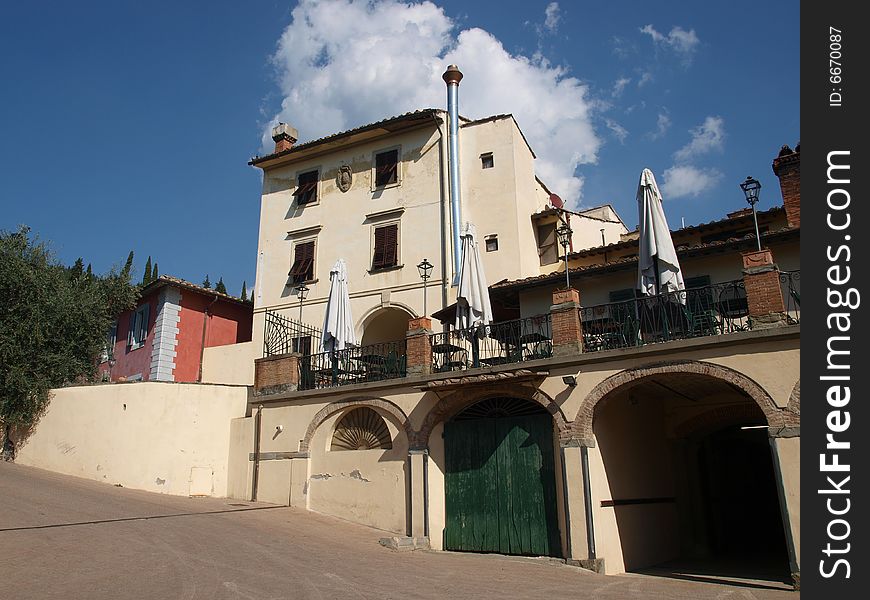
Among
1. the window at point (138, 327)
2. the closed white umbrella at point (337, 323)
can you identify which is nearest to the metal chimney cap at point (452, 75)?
the closed white umbrella at point (337, 323)

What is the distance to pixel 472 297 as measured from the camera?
14992 mm

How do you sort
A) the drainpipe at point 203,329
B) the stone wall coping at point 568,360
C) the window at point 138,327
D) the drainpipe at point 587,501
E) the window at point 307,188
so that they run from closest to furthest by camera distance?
the stone wall coping at point 568,360 < the drainpipe at point 587,501 < the window at point 307,188 < the drainpipe at point 203,329 < the window at point 138,327

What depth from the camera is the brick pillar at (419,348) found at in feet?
48.9

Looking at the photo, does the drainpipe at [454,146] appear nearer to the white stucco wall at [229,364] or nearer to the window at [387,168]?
the window at [387,168]

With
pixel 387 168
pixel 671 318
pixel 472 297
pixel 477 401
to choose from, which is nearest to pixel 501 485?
pixel 477 401

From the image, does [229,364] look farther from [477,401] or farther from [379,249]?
[477,401]

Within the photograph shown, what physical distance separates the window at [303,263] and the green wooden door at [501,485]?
36.5 ft

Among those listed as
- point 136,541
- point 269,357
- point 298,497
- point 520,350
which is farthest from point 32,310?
point 520,350

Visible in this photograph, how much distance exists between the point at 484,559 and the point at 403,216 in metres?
12.9

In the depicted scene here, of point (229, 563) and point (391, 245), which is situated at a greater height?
point (391, 245)

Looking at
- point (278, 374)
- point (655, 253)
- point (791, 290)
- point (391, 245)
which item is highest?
point (391, 245)

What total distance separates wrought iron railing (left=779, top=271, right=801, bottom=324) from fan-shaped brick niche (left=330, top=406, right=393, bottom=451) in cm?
840

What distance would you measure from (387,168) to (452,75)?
158 inches
